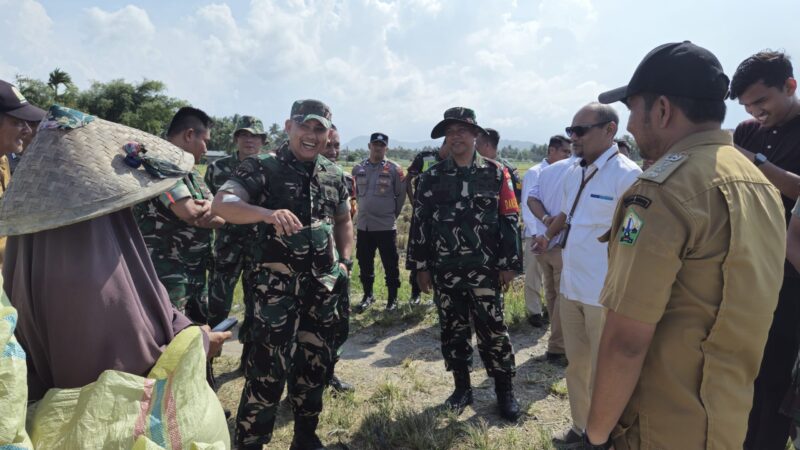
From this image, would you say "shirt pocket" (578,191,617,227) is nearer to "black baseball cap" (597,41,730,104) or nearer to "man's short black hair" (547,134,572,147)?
"black baseball cap" (597,41,730,104)

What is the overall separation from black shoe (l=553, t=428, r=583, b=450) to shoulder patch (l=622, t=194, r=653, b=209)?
95.4 inches

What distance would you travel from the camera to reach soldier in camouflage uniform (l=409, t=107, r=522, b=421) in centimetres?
371

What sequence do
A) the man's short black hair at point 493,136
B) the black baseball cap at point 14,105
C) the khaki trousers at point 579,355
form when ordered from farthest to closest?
the man's short black hair at point 493,136 < the khaki trousers at point 579,355 < the black baseball cap at point 14,105

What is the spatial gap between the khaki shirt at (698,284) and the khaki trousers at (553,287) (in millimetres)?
2934

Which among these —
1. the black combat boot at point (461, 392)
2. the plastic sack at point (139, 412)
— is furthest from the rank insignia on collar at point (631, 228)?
the black combat boot at point (461, 392)

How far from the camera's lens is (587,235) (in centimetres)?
314

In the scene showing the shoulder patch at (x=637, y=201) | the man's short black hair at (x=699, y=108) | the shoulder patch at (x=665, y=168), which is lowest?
the shoulder patch at (x=637, y=201)

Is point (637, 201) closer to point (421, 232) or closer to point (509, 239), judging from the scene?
point (509, 239)

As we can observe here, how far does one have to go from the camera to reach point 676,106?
1.64 metres

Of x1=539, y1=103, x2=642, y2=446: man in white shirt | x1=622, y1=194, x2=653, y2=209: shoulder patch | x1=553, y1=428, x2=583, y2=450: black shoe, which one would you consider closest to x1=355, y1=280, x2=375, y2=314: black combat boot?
x1=553, y1=428, x2=583, y2=450: black shoe

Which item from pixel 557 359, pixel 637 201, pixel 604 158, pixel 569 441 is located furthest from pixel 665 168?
pixel 557 359

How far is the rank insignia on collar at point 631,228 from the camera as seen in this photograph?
150cm

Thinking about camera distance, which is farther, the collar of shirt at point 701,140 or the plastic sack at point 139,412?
the collar of shirt at point 701,140

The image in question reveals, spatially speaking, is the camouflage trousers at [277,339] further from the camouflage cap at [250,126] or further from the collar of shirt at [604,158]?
the camouflage cap at [250,126]
